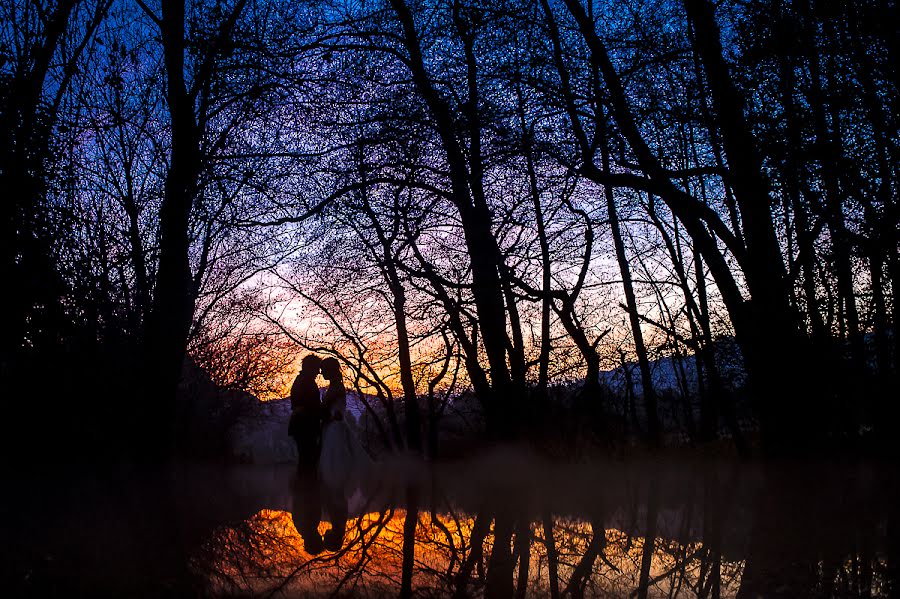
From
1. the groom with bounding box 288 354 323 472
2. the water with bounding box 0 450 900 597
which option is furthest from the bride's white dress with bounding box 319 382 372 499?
the water with bounding box 0 450 900 597

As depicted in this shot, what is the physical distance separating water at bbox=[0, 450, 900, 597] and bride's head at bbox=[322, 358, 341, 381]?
4.99 metres

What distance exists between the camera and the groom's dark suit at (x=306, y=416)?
12.1 m

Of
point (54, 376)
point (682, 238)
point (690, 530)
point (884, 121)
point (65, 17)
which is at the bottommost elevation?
point (690, 530)

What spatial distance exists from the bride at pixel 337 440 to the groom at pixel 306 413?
0.40m

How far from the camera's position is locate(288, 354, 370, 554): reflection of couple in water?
22.7 ft

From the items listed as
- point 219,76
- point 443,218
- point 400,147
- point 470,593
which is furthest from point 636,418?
point 470,593

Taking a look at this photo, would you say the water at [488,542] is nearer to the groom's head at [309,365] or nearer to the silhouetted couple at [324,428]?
the silhouetted couple at [324,428]

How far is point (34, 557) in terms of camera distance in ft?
13.0

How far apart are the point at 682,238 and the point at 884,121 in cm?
1069

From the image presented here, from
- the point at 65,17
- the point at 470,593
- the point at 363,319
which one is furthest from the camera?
the point at 363,319

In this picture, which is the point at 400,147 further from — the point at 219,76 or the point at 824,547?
the point at 824,547

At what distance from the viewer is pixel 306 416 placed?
478 inches

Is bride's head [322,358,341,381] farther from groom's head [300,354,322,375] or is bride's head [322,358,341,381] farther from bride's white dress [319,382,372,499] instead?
groom's head [300,354,322,375]

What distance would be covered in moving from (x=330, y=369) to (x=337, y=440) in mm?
2136
